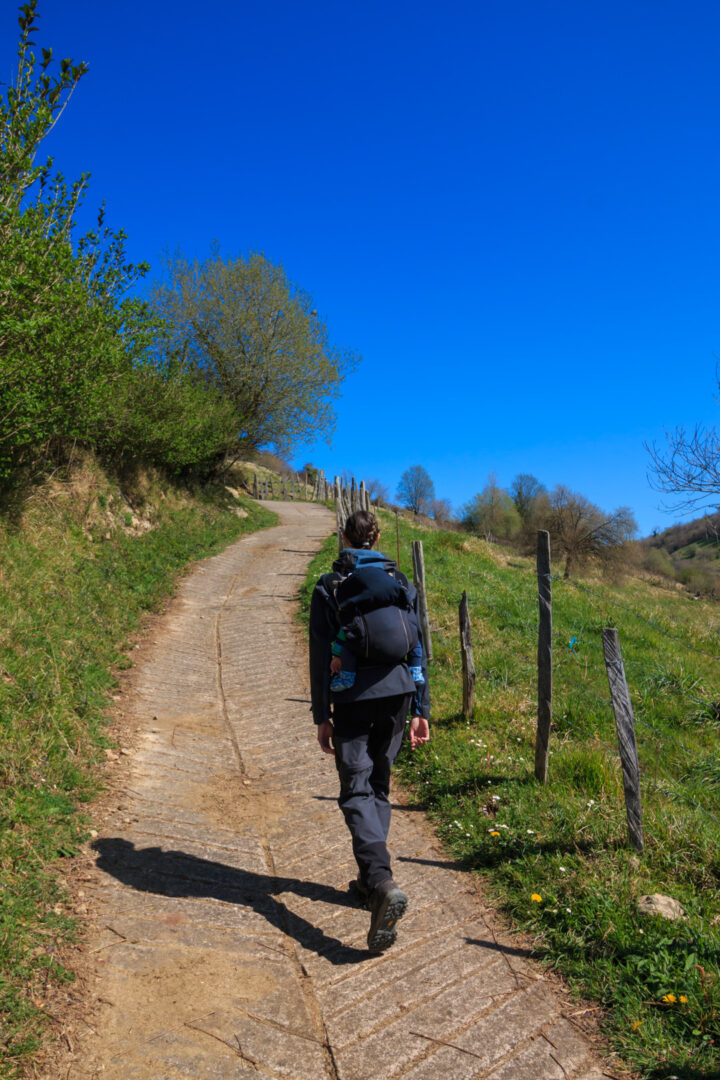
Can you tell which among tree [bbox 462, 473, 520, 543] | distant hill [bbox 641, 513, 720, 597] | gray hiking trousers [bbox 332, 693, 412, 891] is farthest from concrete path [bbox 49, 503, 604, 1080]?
tree [bbox 462, 473, 520, 543]

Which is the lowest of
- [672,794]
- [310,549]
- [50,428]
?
[672,794]

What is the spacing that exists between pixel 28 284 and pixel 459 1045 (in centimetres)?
826

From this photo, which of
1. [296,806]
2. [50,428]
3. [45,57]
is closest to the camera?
[296,806]

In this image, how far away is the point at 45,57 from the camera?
7.28m

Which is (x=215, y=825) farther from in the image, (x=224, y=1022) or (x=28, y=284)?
(x=28, y=284)

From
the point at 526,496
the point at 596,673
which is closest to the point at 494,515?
the point at 526,496

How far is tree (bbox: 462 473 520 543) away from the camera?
4475 cm

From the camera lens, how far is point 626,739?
4.23 meters

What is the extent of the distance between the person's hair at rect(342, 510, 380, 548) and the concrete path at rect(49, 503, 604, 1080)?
223 centimetres

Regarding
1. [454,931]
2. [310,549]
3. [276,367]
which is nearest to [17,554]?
[454,931]

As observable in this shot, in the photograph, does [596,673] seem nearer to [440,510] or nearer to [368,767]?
[368,767]

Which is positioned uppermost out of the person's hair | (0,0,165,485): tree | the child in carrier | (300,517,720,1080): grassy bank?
(0,0,165,485): tree

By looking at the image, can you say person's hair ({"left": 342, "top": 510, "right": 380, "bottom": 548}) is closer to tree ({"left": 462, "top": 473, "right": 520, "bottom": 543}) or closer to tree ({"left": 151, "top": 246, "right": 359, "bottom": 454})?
tree ({"left": 151, "top": 246, "right": 359, "bottom": 454})

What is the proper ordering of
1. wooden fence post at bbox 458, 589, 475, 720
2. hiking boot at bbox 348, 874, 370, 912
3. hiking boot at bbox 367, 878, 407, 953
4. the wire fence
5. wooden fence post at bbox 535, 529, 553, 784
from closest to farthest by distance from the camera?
1. hiking boot at bbox 367, 878, 407, 953
2. hiking boot at bbox 348, 874, 370, 912
3. wooden fence post at bbox 535, 529, 553, 784
4. the wire fence
5. wooden fence post at bbox 458, 589, 475, 720
